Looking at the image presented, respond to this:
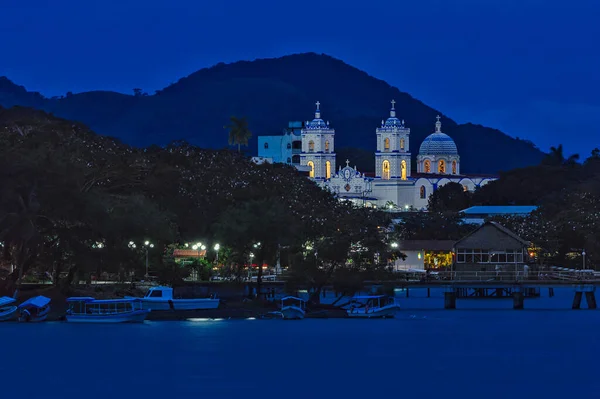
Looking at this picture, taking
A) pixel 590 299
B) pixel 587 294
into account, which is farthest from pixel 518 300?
pixel 590 299

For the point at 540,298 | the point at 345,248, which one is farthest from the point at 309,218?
the point at 540,298

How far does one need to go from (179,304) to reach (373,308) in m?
12.0

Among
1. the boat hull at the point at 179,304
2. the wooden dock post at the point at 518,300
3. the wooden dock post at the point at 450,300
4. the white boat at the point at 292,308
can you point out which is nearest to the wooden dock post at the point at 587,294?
the wooden dock post at the point at 518,300

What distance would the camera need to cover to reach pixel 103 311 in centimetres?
8412

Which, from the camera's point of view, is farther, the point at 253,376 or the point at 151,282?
the point at 151,282

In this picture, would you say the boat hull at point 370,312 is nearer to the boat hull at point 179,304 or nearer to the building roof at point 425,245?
the boat hull at point 179,304

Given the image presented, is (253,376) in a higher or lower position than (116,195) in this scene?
lower

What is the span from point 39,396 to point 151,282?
4205cm

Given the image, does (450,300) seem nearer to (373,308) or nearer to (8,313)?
(373,308)

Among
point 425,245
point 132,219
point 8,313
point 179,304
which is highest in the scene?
point 425,245

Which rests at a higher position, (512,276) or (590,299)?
A: (512,276)

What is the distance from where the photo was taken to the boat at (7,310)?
8250 cm

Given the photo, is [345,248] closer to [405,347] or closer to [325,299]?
[405,347]

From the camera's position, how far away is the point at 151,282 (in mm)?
99000
